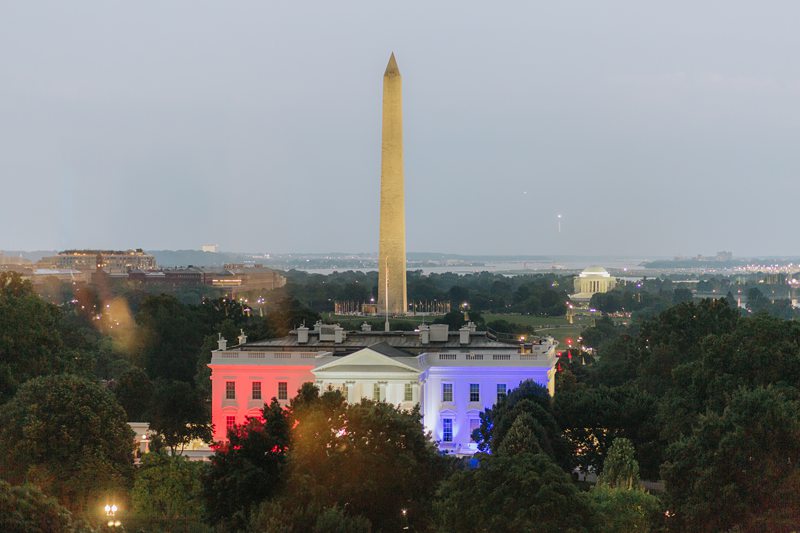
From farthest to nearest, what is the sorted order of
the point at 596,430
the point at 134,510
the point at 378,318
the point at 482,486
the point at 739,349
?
the point at 378,318 < the point at 596,430 < the point at 739,349 < the point at 134,510 < the point at 482,486

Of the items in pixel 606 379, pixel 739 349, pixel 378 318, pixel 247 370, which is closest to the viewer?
pixel 739 349

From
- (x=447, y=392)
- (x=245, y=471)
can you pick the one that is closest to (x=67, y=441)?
(x=245, y=471)

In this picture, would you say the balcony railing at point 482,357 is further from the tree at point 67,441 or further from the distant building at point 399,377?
the tree at point 67,441

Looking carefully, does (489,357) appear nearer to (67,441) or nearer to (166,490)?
(166,490)

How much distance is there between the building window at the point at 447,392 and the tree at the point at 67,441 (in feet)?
61.1

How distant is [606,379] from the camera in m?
92.5

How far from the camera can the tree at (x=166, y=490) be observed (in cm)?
5072

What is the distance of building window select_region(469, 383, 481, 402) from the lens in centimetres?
6962

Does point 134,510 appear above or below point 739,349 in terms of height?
below

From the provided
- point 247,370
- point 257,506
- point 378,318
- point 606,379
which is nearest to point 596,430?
point 247,370

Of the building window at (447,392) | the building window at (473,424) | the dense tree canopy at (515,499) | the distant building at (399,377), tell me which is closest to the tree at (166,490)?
the dense tree canopy at (515,499)

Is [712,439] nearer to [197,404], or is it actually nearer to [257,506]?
[257,506]

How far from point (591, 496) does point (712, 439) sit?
429 centimetres

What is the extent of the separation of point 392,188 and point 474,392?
165ft
